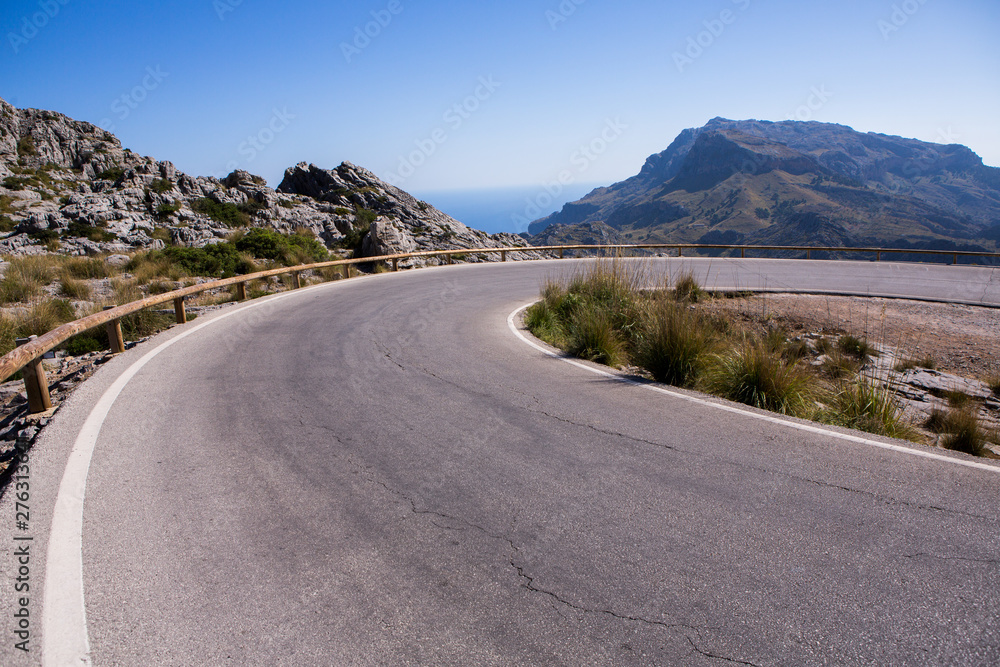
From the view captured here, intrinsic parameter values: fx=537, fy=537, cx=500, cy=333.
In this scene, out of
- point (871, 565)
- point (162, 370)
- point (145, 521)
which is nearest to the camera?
point (871, 565)

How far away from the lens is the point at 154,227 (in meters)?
29.7

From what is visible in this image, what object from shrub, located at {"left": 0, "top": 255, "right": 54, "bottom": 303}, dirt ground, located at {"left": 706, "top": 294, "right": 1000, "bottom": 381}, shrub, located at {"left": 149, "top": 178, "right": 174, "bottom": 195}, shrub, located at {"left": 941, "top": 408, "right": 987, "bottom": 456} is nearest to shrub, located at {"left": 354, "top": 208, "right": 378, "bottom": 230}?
shrub, located at {"left": 149, "top": 178, "right": 174, "bottom": 195}

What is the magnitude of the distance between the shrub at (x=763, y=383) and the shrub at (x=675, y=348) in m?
0.41

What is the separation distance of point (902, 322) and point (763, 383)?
33.6 feet

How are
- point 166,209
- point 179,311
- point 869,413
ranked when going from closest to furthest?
point 869,413 < point 179,311 < point 166,209

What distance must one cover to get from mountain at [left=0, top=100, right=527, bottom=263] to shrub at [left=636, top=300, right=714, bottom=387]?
1976 centimetres

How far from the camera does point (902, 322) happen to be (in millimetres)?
13523

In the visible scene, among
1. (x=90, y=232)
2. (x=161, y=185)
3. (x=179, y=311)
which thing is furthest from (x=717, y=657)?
(x=161, y=185)

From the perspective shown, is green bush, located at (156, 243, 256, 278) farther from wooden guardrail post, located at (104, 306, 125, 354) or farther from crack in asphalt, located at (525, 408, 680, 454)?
crack in asphalt, located at (525, 408, 680, 454)

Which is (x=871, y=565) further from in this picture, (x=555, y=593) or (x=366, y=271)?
(x=366, y=271)

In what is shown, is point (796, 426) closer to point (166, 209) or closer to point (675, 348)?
point (675, 348)

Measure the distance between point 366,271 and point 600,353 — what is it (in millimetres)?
17615

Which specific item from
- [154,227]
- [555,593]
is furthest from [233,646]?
[154,227]

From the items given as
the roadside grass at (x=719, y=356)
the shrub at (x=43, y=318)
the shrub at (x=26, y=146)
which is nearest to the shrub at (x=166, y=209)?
the shrub at (x=43, y=318)
